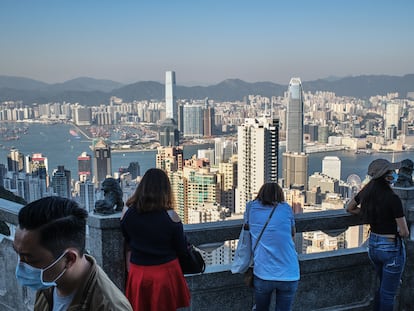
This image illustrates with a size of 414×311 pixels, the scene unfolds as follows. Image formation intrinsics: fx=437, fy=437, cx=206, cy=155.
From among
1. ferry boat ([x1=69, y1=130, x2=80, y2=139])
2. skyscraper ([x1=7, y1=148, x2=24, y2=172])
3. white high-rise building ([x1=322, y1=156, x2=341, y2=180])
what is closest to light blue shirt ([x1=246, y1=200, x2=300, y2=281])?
skyscraper ([x1=7, y1=148, x2=24, y2=172])

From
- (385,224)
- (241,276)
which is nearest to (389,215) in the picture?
(385,224)

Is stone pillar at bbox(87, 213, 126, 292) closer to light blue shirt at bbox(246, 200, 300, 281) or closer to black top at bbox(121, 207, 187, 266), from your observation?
black top at bbox(121, 207, 187, 266)

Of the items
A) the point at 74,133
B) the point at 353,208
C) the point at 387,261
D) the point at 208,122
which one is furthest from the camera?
the point at 208,122

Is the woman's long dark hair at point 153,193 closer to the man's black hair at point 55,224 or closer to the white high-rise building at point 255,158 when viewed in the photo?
the man's black hair at point 55,224

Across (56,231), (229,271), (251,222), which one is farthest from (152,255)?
(56,231)

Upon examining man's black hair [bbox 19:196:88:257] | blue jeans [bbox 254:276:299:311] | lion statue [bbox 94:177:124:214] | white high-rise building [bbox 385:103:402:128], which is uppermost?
man's black hair [bbox 19:196:88:257]

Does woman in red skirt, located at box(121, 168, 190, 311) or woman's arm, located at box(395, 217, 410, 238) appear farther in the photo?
woman's arm, located at box(395, 217, 410, 238)

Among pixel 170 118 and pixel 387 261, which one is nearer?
pixel 387 261

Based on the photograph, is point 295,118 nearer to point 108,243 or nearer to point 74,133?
point 74,133
